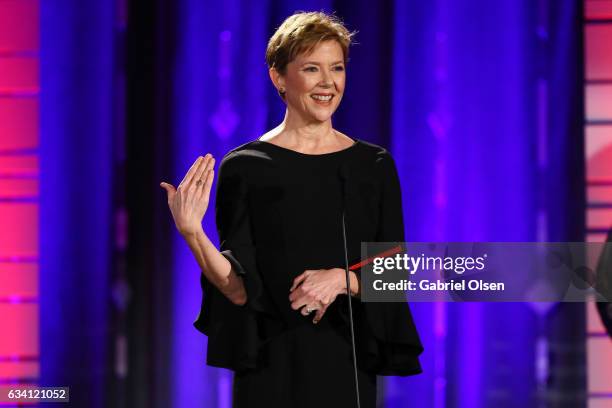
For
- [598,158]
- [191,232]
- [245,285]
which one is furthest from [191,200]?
[598,158]

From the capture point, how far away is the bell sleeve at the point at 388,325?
6.57ft

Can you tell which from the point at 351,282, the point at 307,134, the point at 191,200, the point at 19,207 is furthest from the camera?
the point at 19,207

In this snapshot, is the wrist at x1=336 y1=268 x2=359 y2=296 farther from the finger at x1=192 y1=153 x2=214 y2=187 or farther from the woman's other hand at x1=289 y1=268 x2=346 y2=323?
the finger at x1=192 y1=153 x2=214 y2=187

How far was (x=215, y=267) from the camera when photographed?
1.92 metres

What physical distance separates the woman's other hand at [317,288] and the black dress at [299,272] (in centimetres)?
6

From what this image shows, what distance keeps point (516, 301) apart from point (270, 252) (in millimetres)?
1590

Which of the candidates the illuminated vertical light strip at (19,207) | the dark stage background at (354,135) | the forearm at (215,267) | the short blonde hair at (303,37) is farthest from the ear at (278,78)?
the illuminated vertical light strip at (19,207)

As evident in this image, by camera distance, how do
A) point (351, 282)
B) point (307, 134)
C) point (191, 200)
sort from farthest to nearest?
1. point (307, 134)
2. point (351, 282)
3. point (191, 200)

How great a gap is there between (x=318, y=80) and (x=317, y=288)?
443 mm

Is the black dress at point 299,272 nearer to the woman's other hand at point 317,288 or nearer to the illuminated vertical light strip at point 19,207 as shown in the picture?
the woman's other hand at point 317,288

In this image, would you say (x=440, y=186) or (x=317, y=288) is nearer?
(x=317, y=288)

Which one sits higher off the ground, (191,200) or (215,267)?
(191,200)

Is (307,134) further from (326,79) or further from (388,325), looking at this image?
(388,325)

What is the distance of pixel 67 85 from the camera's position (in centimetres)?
338
